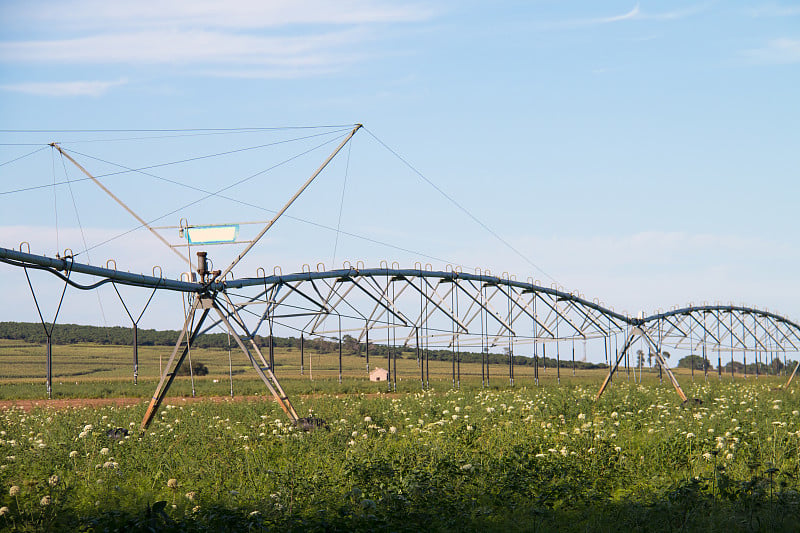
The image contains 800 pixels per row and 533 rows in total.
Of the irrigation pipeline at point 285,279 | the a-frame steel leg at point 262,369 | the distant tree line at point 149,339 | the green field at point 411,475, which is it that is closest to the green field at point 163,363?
the distant tree line at point 149,339

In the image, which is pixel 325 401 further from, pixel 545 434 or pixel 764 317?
pixel 764 317

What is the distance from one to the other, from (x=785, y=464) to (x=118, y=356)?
11321 centimetres

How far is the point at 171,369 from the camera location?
21.0m

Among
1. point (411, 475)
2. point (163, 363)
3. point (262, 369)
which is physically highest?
point (262, 369)

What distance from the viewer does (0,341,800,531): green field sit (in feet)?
32.9

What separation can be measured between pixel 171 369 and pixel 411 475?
11.3 meters

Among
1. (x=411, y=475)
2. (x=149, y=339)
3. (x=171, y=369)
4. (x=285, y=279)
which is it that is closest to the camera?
(x=411, y=475)

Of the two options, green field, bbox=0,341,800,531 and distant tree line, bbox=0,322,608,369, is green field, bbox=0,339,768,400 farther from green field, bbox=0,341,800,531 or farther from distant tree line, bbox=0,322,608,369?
green field, bbox=0,341,800,531

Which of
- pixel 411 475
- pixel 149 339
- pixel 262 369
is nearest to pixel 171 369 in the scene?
pixel 262 369

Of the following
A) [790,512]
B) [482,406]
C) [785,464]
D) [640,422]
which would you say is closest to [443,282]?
[482,406]

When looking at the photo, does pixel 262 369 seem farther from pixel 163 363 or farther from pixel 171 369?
pixel 163 363

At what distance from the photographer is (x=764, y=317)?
261ft

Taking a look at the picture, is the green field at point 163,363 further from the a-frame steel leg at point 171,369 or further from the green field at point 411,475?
the green field at point 411,475

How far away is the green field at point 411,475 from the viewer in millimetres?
10031
